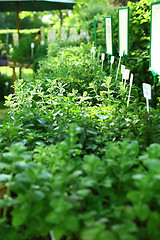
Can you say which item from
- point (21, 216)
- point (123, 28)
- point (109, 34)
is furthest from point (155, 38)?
point (21, 216)

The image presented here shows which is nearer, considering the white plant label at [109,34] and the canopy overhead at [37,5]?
the white plant label at [109,34]

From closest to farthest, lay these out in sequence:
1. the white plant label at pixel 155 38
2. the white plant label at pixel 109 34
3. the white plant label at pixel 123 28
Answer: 1. the white plant label at pixel 155 38
2. the white plant label at pixel 123 28
3. the white plant label at pixel 109 34

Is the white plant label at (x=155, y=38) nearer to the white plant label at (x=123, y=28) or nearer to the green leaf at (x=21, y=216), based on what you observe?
the white plant label at (x=123, y=28)

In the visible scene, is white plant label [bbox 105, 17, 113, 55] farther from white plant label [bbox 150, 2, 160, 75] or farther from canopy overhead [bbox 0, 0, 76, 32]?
canopy overhead [bbox 0, 0, 76, 32]

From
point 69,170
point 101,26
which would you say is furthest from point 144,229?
point 101,26

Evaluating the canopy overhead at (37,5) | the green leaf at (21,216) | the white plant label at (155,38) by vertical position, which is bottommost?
the green leaf at (21,216)

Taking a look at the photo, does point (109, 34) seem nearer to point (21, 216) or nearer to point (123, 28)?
point (123, 28)

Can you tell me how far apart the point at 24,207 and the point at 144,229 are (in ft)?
1.48

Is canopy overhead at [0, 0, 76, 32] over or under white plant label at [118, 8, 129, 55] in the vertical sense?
over

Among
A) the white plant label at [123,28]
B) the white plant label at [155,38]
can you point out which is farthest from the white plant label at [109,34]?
the white plant label at [155,38]

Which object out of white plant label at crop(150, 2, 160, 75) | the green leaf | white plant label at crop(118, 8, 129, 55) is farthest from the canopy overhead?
the green leaf

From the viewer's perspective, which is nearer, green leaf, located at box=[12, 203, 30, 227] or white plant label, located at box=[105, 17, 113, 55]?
green leaf, located at box=[12, 203, 30, 227]

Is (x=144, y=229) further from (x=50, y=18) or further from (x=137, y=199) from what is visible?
(x=50, y=18)

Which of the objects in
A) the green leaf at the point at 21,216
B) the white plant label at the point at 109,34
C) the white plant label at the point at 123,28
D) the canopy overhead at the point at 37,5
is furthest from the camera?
the canopy overhead at the point at 37,5
